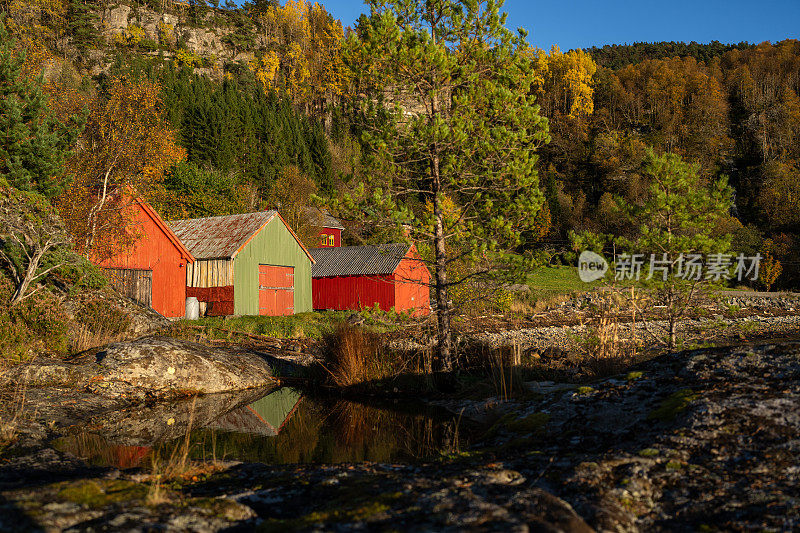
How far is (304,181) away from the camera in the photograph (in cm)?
5762

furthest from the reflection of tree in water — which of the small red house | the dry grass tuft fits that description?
the small red house

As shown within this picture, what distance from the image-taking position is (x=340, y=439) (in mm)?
6527

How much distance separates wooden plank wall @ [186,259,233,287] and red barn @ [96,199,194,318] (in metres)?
1.14

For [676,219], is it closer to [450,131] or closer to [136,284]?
[450,131]

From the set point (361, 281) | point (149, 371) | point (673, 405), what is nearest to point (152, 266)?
point (361, 281)

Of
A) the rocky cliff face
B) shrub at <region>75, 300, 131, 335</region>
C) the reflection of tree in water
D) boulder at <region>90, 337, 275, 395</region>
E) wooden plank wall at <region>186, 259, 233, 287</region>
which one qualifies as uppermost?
the rocky cliff face

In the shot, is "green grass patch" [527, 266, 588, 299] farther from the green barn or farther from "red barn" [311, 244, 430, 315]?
the green barn

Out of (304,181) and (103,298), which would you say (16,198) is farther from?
(304,181)

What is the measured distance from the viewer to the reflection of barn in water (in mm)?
7203

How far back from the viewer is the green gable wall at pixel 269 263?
85.6ft

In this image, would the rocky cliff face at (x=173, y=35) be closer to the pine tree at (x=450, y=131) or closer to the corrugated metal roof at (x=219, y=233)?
the corrugated metal roof at (x=219, y=233)

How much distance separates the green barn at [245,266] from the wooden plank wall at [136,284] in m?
3.16

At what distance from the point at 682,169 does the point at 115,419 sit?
10241 millimetres

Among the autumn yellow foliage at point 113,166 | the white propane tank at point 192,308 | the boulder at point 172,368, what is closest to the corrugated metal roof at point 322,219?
the autumn yellow foliage at point 113,166
